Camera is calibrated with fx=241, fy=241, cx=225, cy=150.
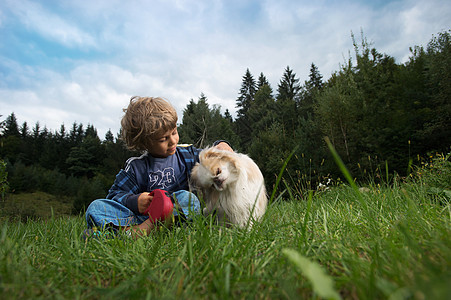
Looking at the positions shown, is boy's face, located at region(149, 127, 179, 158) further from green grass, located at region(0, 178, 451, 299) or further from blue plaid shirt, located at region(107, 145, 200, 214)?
green grass, located at region(0, 178, 451, 299)

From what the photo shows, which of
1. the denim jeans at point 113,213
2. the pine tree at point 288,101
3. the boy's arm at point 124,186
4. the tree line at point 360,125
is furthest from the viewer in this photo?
the pine tree at point 288,101

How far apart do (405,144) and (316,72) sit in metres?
27.7

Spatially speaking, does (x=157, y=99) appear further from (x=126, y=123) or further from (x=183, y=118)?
(x=183, y=118)

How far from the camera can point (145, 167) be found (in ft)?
10.1

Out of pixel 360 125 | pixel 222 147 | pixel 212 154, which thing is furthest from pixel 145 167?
pixel 360 125

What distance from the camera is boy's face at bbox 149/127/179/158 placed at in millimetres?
2859

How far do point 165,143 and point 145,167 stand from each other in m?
0.47

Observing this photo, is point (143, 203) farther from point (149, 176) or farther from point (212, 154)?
point (212, 154)

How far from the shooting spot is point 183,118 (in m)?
27.7

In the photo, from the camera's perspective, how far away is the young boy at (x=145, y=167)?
2637 millimetres

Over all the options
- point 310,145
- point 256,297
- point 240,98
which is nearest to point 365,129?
point 310,145

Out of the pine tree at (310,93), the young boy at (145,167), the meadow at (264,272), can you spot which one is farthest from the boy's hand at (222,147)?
the pine tree at (310,93)

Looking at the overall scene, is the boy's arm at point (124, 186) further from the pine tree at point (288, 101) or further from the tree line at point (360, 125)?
the pine tree at point (288, 101)

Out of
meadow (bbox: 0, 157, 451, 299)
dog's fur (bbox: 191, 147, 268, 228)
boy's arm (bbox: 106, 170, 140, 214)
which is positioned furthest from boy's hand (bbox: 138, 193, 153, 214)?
meadow (bbox: 0, 157, 451, 299)
